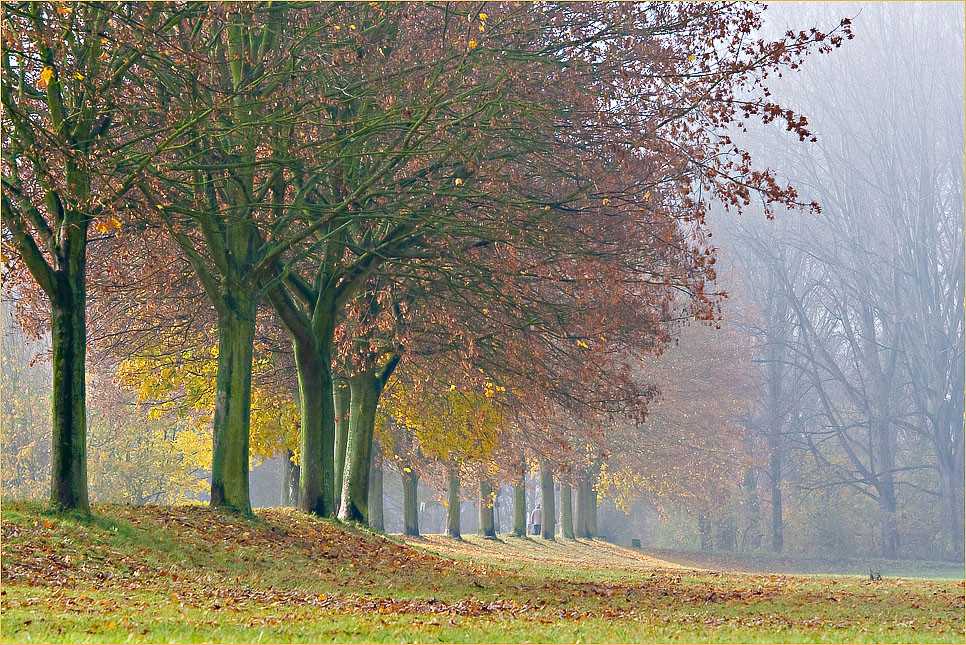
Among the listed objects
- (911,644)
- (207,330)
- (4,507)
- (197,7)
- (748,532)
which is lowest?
(748,532)

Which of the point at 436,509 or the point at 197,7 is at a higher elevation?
the point at 197,7

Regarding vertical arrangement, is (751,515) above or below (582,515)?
below

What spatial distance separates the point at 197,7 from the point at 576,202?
598cm

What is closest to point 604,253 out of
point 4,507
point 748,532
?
point 4,507

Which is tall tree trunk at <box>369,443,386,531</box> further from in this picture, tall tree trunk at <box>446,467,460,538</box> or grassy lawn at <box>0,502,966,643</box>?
grassy lawn at <box>0,502,966,643</box>

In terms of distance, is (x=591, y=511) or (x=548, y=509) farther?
(x=591, y=511)

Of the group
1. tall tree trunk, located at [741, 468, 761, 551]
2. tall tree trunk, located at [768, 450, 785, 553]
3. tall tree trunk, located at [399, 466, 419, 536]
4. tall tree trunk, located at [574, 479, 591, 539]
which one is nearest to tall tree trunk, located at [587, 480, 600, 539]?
tall tree trunk, located at [574, 479, 591, 539]

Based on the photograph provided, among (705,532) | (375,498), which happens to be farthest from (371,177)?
(705,532)

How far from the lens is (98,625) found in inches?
309

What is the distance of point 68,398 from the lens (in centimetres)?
1279

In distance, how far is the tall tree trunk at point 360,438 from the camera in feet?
67.9

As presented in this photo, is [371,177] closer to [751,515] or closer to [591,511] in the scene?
[591,511]

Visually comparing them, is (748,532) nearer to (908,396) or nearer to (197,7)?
(908,396)

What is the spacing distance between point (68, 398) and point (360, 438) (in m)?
8.78
